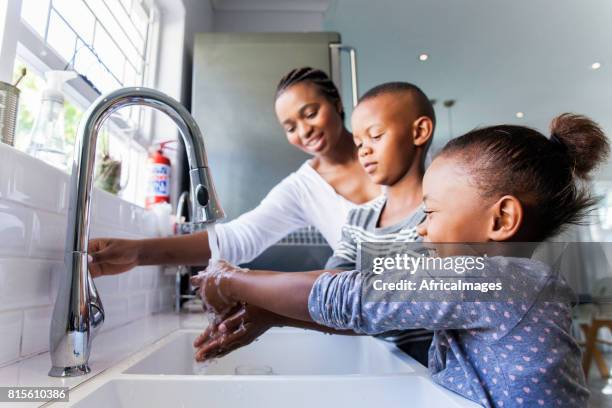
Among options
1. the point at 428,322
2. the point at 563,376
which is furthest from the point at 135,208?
the point at 563,376

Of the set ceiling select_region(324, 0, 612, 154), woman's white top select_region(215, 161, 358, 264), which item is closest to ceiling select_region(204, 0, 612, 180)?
ceiling select_region(324, 0, 612, 154)

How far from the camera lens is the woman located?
111 centimetres

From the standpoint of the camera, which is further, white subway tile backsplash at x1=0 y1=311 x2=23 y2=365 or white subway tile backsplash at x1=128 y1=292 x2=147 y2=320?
white subway tile backsplash at x1=128 y1=292 x2=147 y2=320

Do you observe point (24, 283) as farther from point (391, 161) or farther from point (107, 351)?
point (391, 161)

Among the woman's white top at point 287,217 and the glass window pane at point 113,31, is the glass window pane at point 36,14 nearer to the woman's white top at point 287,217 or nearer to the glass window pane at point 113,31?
the glass window pane at point 113,31

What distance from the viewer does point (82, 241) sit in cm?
53

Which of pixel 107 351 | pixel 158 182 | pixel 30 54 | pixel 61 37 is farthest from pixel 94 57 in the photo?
pixel 107 351

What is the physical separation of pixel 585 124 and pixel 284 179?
3.04 feet

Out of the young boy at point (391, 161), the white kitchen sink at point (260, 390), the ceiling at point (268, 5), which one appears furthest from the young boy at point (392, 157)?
the ceiling at point (268, 5)

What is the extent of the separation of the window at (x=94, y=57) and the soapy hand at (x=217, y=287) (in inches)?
12.1

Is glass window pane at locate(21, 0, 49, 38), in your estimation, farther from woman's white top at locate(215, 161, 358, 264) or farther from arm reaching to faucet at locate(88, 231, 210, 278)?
woman's white top at locate(215, 161, 358, 264)

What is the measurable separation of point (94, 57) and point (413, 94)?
2.69 ft

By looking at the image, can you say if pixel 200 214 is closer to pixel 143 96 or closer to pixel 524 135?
pixel 143 96

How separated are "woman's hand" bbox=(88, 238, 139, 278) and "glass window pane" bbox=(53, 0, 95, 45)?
0.53 meters
